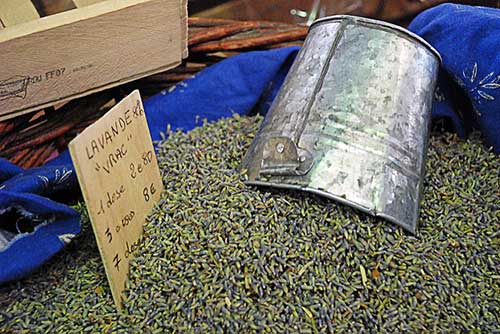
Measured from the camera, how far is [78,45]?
0.89m

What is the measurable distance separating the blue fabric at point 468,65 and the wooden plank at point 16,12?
667 mm

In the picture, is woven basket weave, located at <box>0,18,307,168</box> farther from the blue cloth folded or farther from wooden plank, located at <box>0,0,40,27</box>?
wooden plank, located at <box>0,0,40,27</box>

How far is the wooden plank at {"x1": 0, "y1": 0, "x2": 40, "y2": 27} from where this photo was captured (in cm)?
95

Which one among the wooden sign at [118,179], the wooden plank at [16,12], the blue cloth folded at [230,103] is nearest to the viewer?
the wooden sign at [118,179]

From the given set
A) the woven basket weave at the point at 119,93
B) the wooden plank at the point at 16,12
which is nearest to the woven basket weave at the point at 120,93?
the woven basket weave at the point at 119,93

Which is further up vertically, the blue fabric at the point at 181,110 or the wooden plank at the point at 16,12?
the wooden plank at the point at 16,12

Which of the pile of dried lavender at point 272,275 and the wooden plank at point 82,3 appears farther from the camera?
the wooden plank at point 82,3

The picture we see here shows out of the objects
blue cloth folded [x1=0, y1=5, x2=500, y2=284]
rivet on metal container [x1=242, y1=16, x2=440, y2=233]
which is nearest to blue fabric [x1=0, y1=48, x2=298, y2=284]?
blue cloth folded [x1=0, y1=5, x2=500, y2=284]

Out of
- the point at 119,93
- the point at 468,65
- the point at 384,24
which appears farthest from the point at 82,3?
the point at 468,65

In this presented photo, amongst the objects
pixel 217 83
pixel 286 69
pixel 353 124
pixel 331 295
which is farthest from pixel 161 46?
pixel 331 295

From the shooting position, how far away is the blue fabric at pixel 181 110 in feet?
2.66

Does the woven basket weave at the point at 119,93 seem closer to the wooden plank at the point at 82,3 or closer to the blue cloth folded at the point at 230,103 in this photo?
the blue cloth folded at the point at 230,103

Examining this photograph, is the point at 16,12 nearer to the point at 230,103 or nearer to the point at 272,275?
the point at 230,103

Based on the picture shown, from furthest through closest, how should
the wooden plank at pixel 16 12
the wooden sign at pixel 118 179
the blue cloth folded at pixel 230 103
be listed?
the wooden plank at pixel 16 12
the blue cloth folded at pixel 230 103
the wooden sign at pixel 118 179
